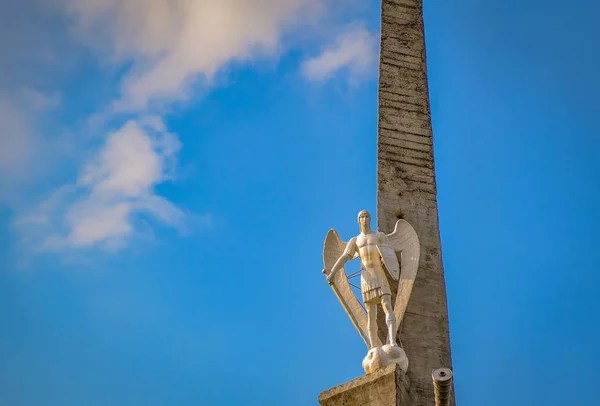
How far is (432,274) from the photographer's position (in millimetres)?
13797

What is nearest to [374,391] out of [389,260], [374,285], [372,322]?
[372,322]

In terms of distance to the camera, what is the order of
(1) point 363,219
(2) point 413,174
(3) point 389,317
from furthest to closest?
(2) point 413,174, (1) point 363,219, (3) point 389,317

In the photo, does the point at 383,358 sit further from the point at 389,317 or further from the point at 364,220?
the point at 364,220

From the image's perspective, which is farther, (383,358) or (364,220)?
(364,220)

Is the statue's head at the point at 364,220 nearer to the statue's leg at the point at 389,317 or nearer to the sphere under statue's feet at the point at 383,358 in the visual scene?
the statue's leg at the point at 389,317

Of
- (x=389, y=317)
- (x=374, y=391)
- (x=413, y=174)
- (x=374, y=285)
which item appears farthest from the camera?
(x=413, y=174)

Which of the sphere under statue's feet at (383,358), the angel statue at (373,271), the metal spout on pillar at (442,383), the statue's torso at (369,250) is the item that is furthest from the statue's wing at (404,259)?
the metal spout on pillar at (442,383)

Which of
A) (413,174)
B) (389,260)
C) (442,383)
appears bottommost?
(442,383)

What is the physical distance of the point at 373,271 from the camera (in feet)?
39.8

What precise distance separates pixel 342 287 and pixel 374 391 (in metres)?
2.54

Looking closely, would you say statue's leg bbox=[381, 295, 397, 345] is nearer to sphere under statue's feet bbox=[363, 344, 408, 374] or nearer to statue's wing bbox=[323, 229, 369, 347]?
sphere under statue's feet bbox=[363, 344, 408, 374]

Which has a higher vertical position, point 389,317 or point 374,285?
point 374,285

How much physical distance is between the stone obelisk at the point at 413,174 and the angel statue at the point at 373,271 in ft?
2.58

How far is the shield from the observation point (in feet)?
39.7
